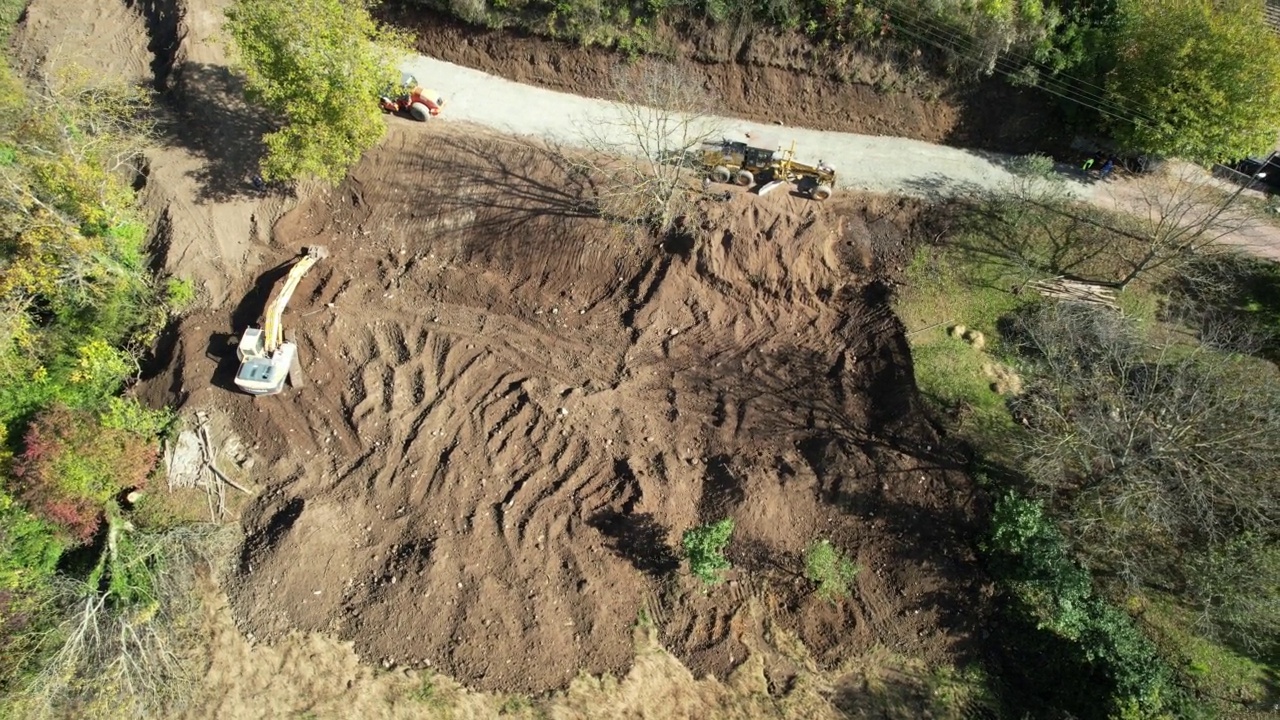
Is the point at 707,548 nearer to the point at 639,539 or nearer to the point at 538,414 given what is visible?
the point at 639,539

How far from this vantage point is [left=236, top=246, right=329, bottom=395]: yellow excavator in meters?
21.3

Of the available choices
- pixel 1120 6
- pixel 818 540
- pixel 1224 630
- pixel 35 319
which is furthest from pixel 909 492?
pixel 35 319

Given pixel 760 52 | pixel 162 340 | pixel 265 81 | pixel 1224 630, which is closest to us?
pixel 1224 630

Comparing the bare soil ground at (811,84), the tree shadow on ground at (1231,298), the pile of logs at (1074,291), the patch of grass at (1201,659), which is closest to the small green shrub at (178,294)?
the bare soil ground at (811,84)

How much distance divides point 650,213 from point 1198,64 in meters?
19.3

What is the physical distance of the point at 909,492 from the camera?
20.3 meters

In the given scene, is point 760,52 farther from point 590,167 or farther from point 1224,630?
point 1224,630

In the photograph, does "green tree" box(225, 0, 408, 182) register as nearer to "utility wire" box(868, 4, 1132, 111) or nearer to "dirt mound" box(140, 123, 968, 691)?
"dirt mound" box(140, 123, 968, 691)

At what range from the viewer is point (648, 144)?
2584 centimetres

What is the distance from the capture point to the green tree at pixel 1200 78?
21609 mm

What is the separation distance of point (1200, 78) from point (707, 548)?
2305cm

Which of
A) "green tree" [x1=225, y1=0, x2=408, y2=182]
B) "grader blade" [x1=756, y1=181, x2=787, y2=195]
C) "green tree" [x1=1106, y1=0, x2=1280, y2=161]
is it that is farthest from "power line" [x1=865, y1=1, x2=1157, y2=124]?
"green tree" [x1=225, y1=0, x2=408, y2=182]

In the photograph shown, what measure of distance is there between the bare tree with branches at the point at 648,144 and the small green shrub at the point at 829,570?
1232 centimetres

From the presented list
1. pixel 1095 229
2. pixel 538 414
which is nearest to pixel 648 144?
pixel 538 414
